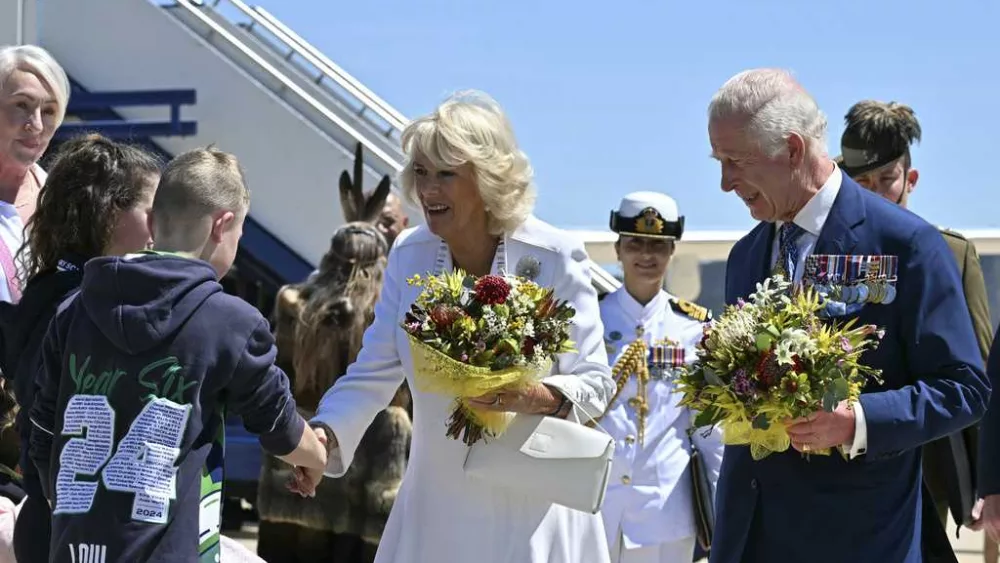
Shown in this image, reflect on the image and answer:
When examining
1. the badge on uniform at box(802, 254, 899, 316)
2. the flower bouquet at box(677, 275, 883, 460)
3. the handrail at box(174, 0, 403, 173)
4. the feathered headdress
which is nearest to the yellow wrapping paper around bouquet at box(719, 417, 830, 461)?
the flower bouquet at box(677, 275, 883, 460)

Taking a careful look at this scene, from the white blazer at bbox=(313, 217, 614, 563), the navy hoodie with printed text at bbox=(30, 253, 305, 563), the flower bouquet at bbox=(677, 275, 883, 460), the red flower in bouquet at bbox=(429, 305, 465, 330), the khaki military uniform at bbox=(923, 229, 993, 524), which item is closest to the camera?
the navy hoodie with printed text at bbox=(30, 253, 305, 563)

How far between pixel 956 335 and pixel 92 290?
2.13m

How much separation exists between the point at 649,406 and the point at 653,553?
0.64m

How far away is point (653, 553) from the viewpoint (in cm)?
659

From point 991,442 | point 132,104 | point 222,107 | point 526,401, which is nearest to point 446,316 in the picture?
point 526,401

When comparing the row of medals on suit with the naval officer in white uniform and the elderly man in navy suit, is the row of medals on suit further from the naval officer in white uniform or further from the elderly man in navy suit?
the naval officer in white uniform

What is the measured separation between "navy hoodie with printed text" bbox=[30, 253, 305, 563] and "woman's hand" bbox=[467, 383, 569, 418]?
2.60 feet

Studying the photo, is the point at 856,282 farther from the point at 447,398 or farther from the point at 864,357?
the point at 447,398

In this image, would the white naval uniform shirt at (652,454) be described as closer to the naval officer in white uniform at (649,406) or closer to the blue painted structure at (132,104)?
the naval officer in white uniform at (649,406)

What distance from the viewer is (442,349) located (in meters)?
4.23

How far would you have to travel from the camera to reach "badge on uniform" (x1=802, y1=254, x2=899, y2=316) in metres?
3.96

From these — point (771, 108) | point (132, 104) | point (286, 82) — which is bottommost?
point (771, 108)

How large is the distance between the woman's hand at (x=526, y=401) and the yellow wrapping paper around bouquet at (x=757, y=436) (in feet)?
2.20

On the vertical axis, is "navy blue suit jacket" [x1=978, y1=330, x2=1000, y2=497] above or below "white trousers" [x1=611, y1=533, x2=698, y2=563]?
above
